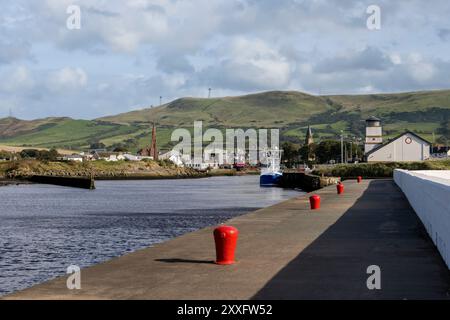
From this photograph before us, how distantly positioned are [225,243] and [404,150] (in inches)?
5690

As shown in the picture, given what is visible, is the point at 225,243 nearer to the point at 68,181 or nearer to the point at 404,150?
the point at 68,181

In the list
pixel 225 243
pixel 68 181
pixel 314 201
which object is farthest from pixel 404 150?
pixel 225 243

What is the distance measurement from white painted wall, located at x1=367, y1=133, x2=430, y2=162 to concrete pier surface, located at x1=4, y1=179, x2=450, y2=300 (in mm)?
131099

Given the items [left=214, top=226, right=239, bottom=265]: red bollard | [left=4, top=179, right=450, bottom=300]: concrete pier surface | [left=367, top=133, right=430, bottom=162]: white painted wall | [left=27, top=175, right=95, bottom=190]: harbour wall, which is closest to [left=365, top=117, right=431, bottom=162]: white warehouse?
[left=367, top=133, right=430, bottom=162]: white painted wall

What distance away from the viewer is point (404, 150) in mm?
157875

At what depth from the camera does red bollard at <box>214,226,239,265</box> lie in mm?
18609

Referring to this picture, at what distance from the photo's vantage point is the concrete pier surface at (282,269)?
1466 centimetres

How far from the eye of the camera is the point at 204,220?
54094 millimetres

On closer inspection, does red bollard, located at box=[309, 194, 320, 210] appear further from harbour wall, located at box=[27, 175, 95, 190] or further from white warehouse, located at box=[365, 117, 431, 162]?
white warehouse, located at box=[365, 117, 431, 162]

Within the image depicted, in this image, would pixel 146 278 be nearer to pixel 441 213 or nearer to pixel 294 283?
pixel 294 283

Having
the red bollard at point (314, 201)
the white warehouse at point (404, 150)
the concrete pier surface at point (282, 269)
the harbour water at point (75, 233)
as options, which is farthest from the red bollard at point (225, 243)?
the white warehouse at point (404, 150)

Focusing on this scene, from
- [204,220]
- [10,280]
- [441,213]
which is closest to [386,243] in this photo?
[441,213]

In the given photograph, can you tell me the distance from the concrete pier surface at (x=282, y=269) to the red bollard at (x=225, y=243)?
0.36 m
